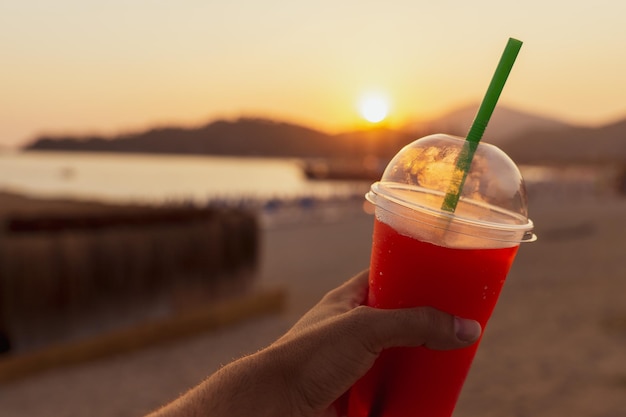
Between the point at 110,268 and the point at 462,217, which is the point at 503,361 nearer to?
the point at 110,268

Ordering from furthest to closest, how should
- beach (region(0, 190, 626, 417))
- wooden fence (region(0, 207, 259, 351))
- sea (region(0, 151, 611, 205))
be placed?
sea (region(0, 151, 611, 205))
wooden fence (region(0, 207, 259, 351))
beach (region(0, 190, 626, 417))

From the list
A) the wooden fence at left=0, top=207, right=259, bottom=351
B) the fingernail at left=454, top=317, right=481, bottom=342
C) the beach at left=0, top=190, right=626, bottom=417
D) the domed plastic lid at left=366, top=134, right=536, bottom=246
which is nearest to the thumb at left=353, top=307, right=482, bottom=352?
the fingernail at left=454, top=317, right=481, bottom=342

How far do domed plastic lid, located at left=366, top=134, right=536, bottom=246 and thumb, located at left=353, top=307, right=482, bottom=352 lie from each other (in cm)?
18

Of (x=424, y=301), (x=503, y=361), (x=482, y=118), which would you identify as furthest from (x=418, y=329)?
(x=503, y=361)

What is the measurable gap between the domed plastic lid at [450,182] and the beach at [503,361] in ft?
4.95

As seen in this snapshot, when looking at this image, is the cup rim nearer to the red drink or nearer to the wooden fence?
the red drink

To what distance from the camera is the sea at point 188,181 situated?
31064mm

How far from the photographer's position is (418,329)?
3.70 ft

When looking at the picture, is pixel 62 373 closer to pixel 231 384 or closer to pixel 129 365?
pixel 129 365

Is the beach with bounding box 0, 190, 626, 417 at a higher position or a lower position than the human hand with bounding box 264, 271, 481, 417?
lower

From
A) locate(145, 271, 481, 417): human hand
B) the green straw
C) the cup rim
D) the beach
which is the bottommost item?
the beach

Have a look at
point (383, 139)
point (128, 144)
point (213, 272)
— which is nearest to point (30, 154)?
point (128, 144)

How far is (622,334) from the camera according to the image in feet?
23.0

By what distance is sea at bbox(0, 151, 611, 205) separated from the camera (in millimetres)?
31064
